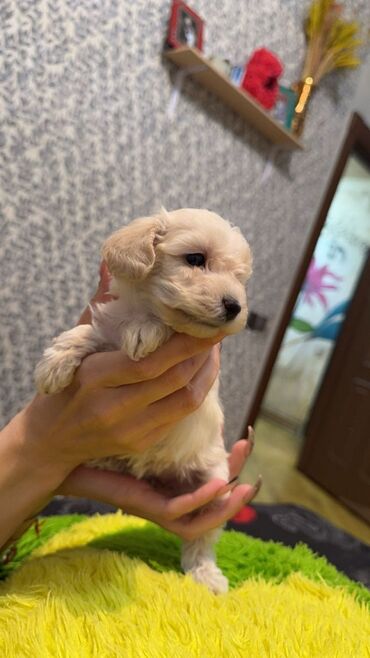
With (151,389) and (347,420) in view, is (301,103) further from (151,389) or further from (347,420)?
(347,420)

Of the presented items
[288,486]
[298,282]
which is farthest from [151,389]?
[288,486]

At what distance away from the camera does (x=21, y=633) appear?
67 cm

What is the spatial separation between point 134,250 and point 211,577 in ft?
2.37

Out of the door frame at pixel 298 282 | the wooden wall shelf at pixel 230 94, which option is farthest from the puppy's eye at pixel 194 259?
the door frame at pixel 298 282

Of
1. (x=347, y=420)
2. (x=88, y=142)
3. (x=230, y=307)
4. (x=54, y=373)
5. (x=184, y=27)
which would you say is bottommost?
(x=347, y=420)

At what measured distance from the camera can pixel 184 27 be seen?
82.1 inches

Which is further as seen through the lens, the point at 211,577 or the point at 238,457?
the point at 238,457

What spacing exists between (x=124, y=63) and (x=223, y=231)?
4.34ft

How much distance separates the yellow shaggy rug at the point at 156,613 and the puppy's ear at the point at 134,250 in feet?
1.77

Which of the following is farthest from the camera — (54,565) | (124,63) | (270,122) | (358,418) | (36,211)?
(358,418)

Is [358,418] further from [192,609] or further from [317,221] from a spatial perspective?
[192,609]

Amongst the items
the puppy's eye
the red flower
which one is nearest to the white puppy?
the puppy's eye

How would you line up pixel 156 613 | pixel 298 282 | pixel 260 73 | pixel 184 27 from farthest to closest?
pixel 298 282 < pixel 260 73 < pixel 184 27 < pixel 156 613

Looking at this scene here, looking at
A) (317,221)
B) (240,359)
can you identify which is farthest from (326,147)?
(240,359)
